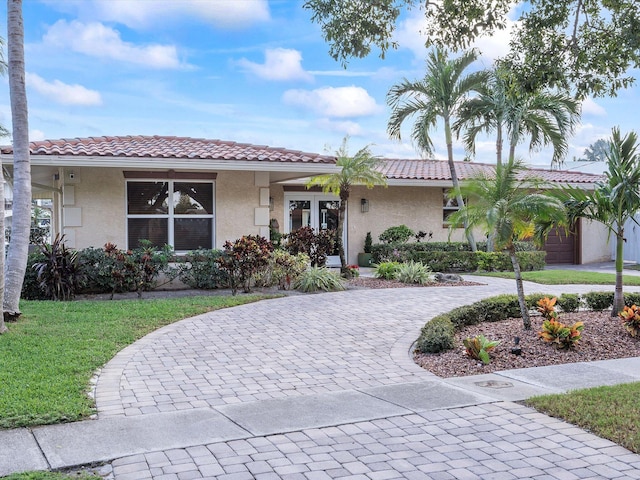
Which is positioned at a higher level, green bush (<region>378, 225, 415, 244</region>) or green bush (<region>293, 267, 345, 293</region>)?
green bush (<region>378, 225, 415, 244</region>)

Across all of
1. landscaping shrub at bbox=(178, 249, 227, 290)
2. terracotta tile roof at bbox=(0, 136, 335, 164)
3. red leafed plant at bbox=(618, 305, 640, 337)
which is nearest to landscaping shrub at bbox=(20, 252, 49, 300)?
terracotta tile roof at bbox=(0, 136, 335, 164)

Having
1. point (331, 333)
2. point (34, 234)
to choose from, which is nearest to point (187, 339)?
point (331, 333)

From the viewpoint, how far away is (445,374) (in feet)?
24.0

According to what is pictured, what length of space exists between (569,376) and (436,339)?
1739mm

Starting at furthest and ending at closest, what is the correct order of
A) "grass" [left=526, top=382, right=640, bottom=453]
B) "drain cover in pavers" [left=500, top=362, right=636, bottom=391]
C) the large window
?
the large window
"drain cover in pavers" [left=500, top=362, right=636, bottom=391]
"grass" [left=526, top=382, right=640, bottom=453]

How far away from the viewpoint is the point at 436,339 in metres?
8.27

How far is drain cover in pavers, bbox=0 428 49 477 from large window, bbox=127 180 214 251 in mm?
10474

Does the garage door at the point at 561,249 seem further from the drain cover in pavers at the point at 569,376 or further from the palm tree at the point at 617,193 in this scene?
the drain cover in pavers at the point at 569,376

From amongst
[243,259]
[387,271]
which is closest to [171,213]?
[243,259]

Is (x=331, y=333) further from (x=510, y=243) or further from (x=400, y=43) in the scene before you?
(x=400, y=43)

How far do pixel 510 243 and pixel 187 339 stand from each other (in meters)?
4.84

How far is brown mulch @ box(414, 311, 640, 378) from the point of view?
768 cm

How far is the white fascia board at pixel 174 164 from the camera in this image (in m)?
13.7

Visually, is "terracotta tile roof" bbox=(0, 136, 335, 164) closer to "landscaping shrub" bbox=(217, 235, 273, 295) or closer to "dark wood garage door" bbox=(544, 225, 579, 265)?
"landscaping shrub" bbox=(217, 235, 273, 295)
